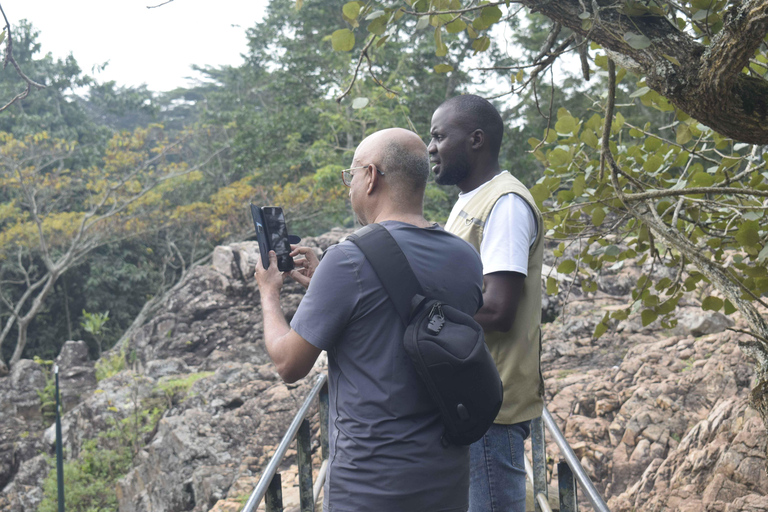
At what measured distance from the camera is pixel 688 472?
2.93 metres

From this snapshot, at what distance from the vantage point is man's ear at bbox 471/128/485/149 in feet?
6.07

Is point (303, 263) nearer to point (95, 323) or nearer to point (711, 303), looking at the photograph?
point (711, 303)

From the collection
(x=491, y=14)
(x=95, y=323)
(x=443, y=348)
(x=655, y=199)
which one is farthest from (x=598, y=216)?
(x=95, y=323)

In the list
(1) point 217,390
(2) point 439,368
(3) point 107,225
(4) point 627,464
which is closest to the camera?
(2) point 439,368

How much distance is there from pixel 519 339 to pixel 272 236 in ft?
2.27

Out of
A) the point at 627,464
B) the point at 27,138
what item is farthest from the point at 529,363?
the point at 27,138

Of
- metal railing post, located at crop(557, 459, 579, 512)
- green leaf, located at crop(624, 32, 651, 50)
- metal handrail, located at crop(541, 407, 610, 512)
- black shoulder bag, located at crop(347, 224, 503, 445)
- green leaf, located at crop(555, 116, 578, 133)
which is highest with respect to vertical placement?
green leaf, located at crop(624, 32, 651, 50)

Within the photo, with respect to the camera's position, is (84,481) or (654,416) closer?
(654,416)

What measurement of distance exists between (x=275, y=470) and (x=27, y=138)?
15.5m

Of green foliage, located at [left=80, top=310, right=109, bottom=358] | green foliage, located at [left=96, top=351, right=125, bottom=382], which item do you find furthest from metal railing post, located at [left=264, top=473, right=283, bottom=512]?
green foliage, located at [left=80, top=310, right=109, bottom=358]

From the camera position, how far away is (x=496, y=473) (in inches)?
63.5

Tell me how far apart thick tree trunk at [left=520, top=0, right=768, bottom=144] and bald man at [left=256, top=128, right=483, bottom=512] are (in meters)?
0.59

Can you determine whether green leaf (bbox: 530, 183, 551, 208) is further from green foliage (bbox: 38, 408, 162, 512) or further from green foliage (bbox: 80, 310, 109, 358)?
green foliage (bbox: 80, 310, 109, 358)

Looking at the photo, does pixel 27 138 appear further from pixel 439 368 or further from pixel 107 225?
pixel 439 368
